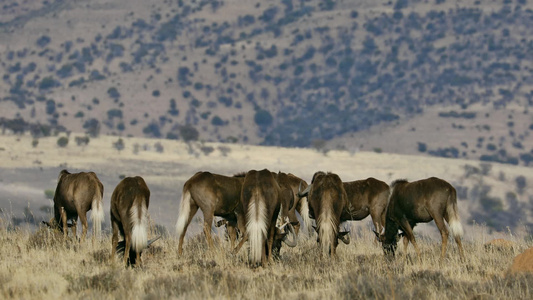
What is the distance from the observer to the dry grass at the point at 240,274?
1121 centimetres

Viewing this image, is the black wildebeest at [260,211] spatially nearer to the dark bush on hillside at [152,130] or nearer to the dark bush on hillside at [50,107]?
the dark bush on hillside at [152,130]

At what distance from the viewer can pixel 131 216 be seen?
13.3m

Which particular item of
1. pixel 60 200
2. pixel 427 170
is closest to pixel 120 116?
pixel 427 170

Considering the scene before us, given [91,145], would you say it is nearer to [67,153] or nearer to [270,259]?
[67,153]

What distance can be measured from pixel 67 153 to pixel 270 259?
7156 cm

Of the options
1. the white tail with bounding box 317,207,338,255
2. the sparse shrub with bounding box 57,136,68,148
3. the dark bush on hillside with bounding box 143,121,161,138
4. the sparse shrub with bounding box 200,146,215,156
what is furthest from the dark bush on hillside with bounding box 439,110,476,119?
the white tail with bounding box 317,207,338,255

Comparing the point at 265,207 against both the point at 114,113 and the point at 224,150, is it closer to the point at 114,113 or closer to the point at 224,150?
the point at 224,150

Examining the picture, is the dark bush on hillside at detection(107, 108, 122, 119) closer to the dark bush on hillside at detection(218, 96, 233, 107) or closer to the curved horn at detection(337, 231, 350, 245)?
the dark bush on hillside at detection(218, 96, 233, 107)

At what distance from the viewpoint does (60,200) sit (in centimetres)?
1584

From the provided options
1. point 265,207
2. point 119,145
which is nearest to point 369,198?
point 265,207

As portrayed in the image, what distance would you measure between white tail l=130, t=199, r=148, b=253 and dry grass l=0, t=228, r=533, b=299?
14.4 inches

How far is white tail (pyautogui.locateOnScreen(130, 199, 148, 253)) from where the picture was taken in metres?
13.1

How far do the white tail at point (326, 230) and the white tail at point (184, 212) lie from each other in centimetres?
227

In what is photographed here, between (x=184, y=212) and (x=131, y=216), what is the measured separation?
1.68 metres
